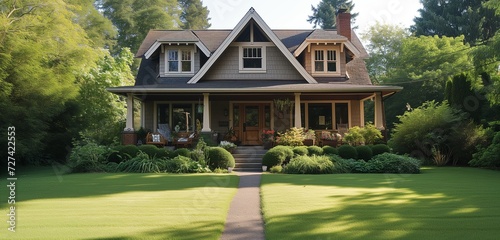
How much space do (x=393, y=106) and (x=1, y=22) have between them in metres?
27.0

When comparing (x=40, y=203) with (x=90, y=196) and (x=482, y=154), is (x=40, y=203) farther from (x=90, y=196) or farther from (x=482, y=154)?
(x=482, y=154)

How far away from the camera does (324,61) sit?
2256cm

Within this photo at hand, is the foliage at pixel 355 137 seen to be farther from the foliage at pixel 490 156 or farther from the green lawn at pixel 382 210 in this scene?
the green lawn at pixel 382 210

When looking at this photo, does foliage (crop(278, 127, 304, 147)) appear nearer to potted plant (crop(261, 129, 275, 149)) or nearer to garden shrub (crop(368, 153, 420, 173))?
potted plant (crop(261, 129, 275, 149))

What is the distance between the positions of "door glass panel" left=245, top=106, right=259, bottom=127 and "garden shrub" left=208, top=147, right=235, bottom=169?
18.9ft

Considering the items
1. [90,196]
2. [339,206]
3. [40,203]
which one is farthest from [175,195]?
[339,206]

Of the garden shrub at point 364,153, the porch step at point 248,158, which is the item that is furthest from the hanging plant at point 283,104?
the garden shrub at point 364,153

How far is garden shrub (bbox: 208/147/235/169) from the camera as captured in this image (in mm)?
16844

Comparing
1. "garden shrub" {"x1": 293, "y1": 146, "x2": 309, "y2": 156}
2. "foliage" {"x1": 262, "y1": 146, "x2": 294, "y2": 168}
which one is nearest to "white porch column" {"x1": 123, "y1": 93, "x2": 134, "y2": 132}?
"foliage" {"x1": 262, "y1": 146, "x2": 294, "y2": 168}

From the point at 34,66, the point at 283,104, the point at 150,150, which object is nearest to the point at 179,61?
the point at 283,104

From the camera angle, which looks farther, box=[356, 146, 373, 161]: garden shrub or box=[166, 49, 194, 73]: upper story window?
box=[166, 49, 194, 73]: upper story window

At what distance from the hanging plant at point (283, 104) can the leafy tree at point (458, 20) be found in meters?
28.8

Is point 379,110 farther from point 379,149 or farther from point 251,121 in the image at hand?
point 251,121

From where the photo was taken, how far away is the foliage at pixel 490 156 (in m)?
17.5
